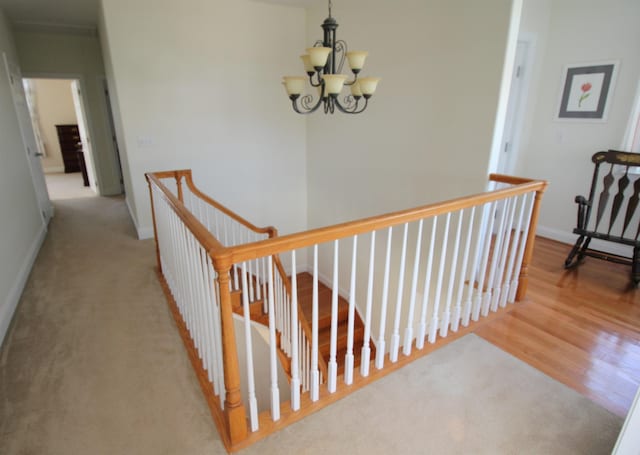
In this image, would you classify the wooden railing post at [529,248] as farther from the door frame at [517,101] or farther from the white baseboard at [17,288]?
the white baseboard at [17,288]

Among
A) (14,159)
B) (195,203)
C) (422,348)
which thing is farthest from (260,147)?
(422,348)

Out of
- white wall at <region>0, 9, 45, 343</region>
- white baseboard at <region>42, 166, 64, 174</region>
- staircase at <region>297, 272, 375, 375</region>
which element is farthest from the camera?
white baseboard at <region>42, 166, 64, 174</region>

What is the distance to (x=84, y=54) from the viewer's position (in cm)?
567

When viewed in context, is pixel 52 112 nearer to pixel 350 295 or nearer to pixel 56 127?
pixel 56 127

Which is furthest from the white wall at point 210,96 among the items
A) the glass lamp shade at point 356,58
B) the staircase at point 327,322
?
the glass lamp shade at point 356,58

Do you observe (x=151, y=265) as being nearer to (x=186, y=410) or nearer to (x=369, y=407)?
(x=186, y=410)

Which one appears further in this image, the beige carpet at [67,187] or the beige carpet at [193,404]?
the beige carpet at [67,187]

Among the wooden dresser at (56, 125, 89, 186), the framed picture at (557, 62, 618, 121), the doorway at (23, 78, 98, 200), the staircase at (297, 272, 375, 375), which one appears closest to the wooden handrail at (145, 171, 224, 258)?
the staircase at (297, 272, 375, 375)

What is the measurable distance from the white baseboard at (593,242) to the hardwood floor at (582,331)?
1.47 feet

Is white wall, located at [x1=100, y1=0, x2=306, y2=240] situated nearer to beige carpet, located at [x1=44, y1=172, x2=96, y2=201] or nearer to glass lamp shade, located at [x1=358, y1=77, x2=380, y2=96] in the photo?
glass lamp shade, located at [x1=358, y1=77, x2=380, y2=96]

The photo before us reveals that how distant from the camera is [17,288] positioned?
2.80 m

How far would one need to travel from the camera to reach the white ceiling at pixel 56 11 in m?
3.96

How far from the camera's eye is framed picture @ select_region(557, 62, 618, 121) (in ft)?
11.7

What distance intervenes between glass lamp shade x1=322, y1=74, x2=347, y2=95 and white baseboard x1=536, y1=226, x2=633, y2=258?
3354mm
